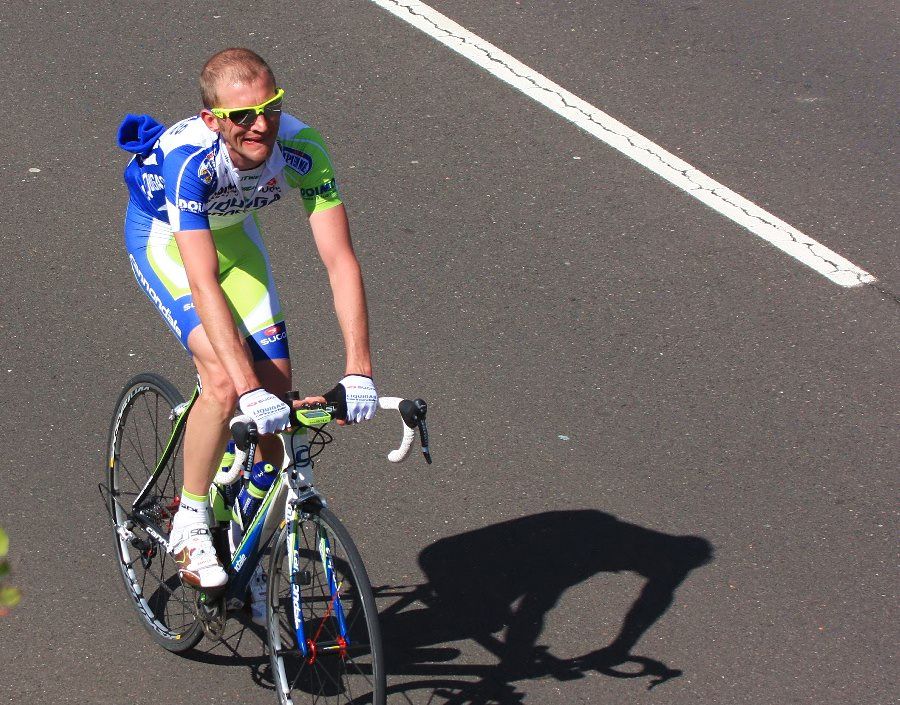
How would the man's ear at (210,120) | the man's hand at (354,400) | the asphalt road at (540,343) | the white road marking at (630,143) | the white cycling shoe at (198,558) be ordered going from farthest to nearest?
the white road marking at (630,143) → the asphalt road at (540,343) → the white cycling shoe at (198,558) → the man's ear at (210,120) → the man's hand at (354,400)

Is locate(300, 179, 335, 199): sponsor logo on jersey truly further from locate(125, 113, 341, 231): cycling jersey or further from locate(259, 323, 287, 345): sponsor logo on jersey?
locate(259, 323, 287, 345): sponsor logo on jersey

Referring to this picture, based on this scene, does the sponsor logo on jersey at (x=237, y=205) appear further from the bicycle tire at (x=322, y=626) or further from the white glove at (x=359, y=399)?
the bicycle tire at (x=322, y=626)

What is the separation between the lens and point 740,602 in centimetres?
492

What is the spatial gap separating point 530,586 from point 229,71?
237 centimetres

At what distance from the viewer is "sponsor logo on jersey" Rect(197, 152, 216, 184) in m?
4.11

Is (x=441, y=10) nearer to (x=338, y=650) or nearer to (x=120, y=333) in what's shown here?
(x=120, y=333)

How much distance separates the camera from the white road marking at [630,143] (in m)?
7.05

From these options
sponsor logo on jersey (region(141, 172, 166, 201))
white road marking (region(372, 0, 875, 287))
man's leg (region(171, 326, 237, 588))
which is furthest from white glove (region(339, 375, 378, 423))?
white road marking (region(372, 0, 875, 287))

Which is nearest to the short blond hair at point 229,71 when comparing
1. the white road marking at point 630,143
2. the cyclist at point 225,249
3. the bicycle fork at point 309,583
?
the cyclist at point 225,249

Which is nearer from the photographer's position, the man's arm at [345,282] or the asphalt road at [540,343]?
the man's arm at [345,282]

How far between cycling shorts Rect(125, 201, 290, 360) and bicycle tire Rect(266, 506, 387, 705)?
740mm

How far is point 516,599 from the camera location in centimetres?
497

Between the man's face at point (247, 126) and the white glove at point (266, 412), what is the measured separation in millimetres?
884

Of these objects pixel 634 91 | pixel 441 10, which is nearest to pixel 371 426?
pixel 634 91
